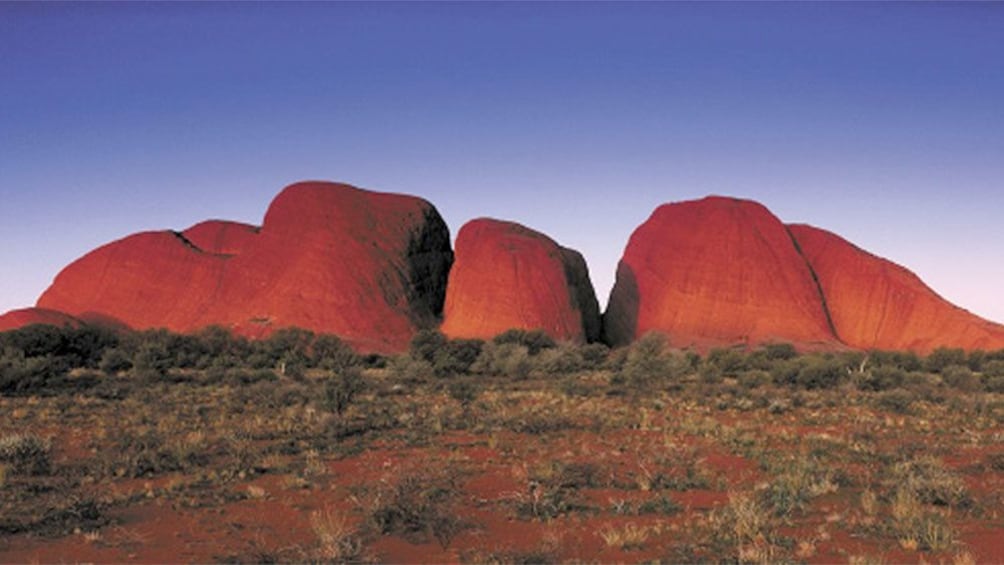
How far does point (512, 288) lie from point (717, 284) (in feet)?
40.0

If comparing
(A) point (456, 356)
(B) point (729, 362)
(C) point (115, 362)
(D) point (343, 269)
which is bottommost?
(C) point (115, 362)

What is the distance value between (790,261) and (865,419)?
1193 inches

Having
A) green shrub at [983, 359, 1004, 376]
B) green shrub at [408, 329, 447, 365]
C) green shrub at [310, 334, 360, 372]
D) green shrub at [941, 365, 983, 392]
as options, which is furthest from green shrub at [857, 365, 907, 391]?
green shrub at [310, 334, 360, 372]

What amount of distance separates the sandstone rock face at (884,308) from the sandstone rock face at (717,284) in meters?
1.79

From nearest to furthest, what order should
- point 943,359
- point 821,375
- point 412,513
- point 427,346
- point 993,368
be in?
point 412,513 < point 821,375 < point 993,368 < point 427,346 < point 943,359

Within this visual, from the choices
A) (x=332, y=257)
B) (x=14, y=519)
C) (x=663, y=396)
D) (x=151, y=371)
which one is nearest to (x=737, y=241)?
(x=332, y=257)

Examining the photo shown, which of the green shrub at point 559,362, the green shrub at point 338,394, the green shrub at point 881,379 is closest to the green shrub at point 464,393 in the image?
the green shrub at point 338,394

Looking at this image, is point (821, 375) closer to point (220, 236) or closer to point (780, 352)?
point (780, 352)

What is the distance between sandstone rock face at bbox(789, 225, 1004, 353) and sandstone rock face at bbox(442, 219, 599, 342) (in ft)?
47.0

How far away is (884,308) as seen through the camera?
143 ft

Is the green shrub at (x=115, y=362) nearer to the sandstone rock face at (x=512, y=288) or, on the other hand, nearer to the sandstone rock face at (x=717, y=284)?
the sandstone rock face at (x=512, y=288)

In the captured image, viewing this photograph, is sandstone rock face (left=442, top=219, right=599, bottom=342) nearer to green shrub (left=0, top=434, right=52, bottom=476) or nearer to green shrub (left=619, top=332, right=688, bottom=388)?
green shrub (left=619, top=332, right=688, bottom=388)

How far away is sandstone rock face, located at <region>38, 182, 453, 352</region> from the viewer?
41.0 metres

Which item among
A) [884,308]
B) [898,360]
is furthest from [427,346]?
[884,308]
